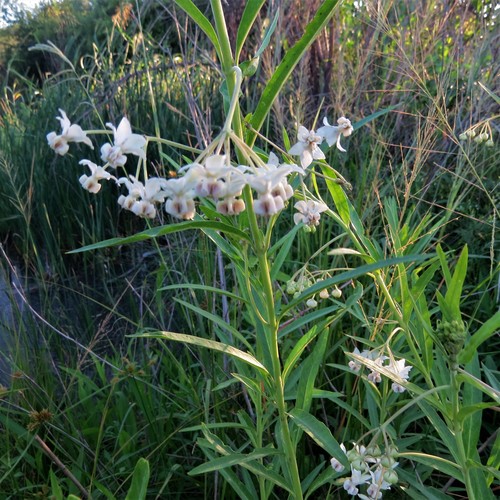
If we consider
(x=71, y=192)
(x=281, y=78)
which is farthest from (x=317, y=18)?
(x=71, y=192)

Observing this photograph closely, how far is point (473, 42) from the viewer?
9.00 ft

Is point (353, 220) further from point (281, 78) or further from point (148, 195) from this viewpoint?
point (148, 195)

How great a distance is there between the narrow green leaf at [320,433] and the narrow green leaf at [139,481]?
0.90ft

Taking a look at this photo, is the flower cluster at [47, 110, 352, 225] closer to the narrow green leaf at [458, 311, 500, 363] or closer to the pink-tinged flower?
the pink-tinged flower

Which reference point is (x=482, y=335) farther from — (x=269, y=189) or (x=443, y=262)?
(x=269, y=189)

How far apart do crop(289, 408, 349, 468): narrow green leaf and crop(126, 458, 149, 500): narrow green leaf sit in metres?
0.27

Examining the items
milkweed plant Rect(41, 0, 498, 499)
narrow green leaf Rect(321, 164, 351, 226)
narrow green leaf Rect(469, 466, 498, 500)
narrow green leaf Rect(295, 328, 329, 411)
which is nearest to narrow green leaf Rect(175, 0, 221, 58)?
milkweed plant Rect(41, 0, 498, 499)

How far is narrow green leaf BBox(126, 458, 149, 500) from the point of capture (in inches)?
44.2

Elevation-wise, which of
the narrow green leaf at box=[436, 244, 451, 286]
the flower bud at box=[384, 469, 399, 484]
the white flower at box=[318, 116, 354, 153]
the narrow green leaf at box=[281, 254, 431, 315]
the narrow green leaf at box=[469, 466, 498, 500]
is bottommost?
the narrow green leaf at box=[469, 466, 498, 500]

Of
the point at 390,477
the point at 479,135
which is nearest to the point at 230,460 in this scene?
the point at 390,477

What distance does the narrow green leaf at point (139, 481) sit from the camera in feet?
3.68

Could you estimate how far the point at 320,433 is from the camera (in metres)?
1.09

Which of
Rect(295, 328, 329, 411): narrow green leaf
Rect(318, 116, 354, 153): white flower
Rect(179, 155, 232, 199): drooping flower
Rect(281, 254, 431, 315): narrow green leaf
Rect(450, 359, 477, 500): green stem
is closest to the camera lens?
Rect(179, 155, 232, 199): drooping flower

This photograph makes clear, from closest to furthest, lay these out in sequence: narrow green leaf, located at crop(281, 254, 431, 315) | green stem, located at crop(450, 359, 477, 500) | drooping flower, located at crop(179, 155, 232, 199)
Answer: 1. drooping flower, located at crop(179, 155, 232, 199)
2. narrow green leaf, located at crop(281, 254, 431, 315)
3. green stem, located at crop(450, 359, 477, 500)
